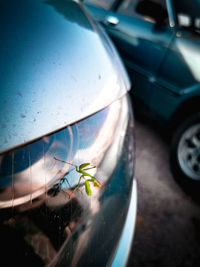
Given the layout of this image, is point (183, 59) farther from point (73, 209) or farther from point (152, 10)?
point (73, 209)

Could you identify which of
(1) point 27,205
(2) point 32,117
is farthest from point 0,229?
(2) point 32,117

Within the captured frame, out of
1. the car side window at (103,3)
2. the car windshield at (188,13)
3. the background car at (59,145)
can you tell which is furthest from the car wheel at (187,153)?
the car side window at (103,3)

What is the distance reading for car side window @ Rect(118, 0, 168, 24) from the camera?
87.0 inches

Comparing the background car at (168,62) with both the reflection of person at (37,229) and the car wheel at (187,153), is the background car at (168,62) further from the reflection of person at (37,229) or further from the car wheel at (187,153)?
the reflection of person at (37,229)

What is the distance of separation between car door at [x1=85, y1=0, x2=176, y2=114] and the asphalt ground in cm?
71

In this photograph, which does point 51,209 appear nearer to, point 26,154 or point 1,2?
point 26,154

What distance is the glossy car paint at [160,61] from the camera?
2.03 metres

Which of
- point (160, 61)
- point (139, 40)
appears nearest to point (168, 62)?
point (160, 61)

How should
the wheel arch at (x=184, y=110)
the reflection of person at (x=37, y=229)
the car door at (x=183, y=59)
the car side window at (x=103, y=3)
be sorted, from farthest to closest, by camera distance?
the car side window at (x=103, y=3) < the wheel arch at (x=184, y=110) < the car door at (x=183, y=59) < the reflection of person at (x=37, y=229)

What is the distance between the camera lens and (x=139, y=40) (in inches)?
90.7

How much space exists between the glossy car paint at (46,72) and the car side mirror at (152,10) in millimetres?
1401

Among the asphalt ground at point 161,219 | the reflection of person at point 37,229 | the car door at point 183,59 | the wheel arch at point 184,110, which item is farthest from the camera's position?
the wheel arch at point 184,110

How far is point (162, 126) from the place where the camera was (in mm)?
2488

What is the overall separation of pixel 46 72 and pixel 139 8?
1.99 metres
